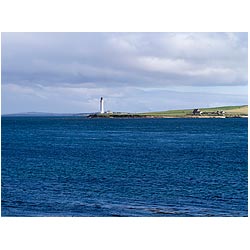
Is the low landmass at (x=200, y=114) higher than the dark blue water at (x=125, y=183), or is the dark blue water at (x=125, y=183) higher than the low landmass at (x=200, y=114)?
the low landmass at (x=200, y=114)

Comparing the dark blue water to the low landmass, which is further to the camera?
the low landmass

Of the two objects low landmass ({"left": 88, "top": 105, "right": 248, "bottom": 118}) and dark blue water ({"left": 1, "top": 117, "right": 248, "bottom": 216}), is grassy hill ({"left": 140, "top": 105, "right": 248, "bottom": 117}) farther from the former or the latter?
dark blue water ({"left": 1, "top": 117, "right": 248, "bottom": 216})

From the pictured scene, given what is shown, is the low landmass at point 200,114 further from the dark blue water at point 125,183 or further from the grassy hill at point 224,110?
the dark blue water at point 125,183

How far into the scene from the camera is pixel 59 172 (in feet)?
84.3

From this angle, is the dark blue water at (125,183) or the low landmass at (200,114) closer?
the dark blue water at (125,183)

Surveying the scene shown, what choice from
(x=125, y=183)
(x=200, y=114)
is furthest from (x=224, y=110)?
(x=125, y=183)

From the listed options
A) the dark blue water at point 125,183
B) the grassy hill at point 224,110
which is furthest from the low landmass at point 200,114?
the dark blue water at point 125,183

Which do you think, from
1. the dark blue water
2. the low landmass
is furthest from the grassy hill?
the dark blue water

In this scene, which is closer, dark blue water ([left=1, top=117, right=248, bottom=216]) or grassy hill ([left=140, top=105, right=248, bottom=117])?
dark blue water ([left=1, top=117, right=248, bottom=216])

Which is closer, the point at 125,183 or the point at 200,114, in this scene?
the point at 125,183

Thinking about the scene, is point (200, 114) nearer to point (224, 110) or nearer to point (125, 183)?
point (224, 110)

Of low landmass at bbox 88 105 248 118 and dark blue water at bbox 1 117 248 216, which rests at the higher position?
low landmass at bbox 88 105 248 118
